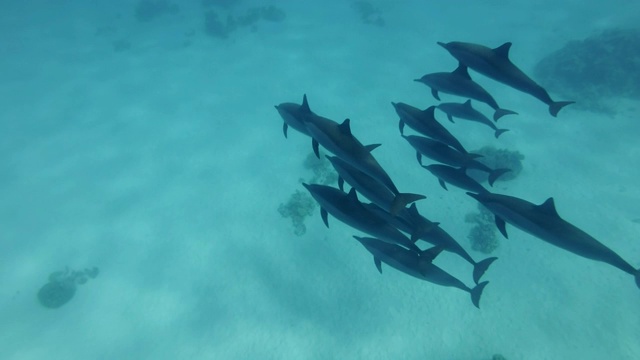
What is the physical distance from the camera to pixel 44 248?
452 inches

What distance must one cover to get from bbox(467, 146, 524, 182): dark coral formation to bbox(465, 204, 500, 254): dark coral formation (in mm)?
1382

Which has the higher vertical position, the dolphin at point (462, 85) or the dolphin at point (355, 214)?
the dolphin at point (462, 85)

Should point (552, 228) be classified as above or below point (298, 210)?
above

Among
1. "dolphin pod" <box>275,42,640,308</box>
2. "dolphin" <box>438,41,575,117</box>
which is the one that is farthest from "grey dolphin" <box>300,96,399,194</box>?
"dolphin" <box>438,41,575,117</box>

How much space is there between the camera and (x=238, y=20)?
24469mm

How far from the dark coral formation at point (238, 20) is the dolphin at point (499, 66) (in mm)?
21904

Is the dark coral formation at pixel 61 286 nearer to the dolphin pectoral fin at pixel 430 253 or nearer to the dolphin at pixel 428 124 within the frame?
the dolphin pectoral fin at pixel 430 253

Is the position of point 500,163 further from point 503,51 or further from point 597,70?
point 597,70

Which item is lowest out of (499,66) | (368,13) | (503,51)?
(368,13)

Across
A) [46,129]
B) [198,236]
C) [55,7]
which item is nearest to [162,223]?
[198,236]

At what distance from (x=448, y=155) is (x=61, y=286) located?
11.6 m

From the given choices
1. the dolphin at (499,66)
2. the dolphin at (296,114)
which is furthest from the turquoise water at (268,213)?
the dolphin at (499,66)

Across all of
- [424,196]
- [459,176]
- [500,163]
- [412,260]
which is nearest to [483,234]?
[500,163]

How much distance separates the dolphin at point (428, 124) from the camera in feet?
13.9
